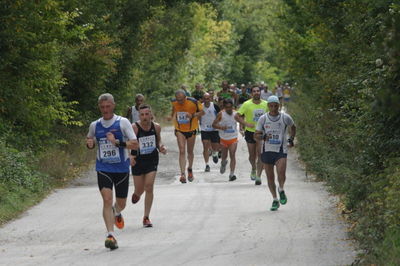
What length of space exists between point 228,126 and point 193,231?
29.0ft

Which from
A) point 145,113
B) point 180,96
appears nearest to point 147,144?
point 145,113

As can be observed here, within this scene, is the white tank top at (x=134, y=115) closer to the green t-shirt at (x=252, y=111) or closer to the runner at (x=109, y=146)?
the green t-shirt at (x=252, y=111)

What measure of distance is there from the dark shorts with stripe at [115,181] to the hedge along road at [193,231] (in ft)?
2.23

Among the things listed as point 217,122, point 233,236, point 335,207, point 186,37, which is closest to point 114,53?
point 217,122

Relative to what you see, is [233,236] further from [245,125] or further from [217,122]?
[217,122]

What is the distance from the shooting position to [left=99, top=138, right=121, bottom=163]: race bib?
11508mm

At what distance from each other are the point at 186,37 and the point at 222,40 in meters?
23.3

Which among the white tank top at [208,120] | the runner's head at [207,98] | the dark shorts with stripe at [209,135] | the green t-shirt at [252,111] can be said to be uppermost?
the runner's head at [207,98]

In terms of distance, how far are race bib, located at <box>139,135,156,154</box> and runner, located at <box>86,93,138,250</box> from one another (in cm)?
136

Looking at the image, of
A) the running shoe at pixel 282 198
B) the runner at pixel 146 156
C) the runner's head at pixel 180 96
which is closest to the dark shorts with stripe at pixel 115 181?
the runner at pixel 146 156

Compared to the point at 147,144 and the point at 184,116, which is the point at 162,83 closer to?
the point at 184,116

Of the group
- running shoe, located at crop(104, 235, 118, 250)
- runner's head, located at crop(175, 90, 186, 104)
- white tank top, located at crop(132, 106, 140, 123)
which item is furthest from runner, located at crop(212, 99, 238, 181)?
running shoe, located at crop(104, 235, 118, 250)

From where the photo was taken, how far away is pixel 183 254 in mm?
10648

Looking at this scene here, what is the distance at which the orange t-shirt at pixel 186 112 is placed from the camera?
19.7 metres
